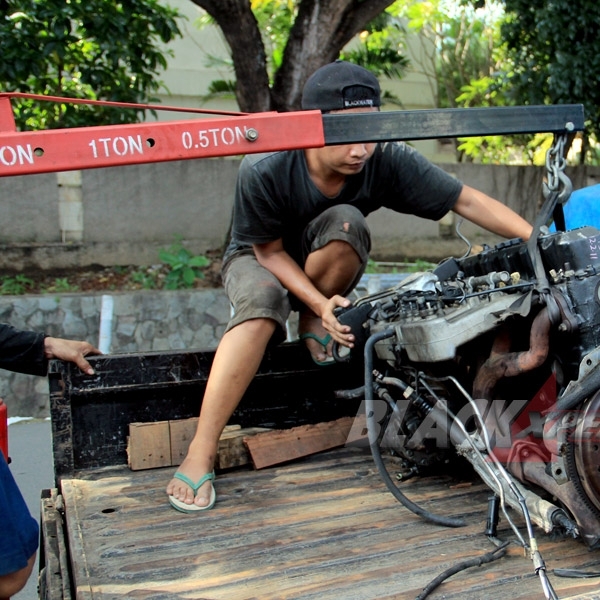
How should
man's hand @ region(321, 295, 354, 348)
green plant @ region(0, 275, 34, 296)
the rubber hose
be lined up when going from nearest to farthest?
1. the rubber hose
2. man's hand @ region(321, 295, 354, 348)
3. green plant @ region(0, 275, 34, 296)

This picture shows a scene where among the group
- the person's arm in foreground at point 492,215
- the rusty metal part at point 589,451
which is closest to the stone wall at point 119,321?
the person's arm in foreground at point 492,215

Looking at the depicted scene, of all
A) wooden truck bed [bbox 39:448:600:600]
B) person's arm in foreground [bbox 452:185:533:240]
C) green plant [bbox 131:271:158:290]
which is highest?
person's arm in foreground [bbox 452:185:533:240]

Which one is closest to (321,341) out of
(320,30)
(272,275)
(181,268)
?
(272,275)

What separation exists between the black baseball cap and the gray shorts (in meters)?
0.41

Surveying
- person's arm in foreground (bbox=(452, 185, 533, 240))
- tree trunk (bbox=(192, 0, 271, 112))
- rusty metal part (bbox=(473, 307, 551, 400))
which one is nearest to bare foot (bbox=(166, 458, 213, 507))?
rusty metal part (bbox=(473, 307, 551, 400))

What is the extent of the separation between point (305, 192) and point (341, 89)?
45cm

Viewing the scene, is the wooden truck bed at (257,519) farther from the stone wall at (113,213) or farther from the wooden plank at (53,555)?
the stone wall at (113,213)

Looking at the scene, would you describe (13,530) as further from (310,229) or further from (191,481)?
(310,229)

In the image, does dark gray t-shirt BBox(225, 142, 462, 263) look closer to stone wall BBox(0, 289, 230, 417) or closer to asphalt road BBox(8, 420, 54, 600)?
asphalt road BBox(8, 420, 54, 600)

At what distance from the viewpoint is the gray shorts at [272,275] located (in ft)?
9.09

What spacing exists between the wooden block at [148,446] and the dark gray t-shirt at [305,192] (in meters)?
0.81

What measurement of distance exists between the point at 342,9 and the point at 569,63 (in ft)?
9.92

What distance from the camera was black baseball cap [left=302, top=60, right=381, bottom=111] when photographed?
8.91ft

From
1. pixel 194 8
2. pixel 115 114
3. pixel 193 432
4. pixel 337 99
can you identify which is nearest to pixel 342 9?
pixel 115 114
